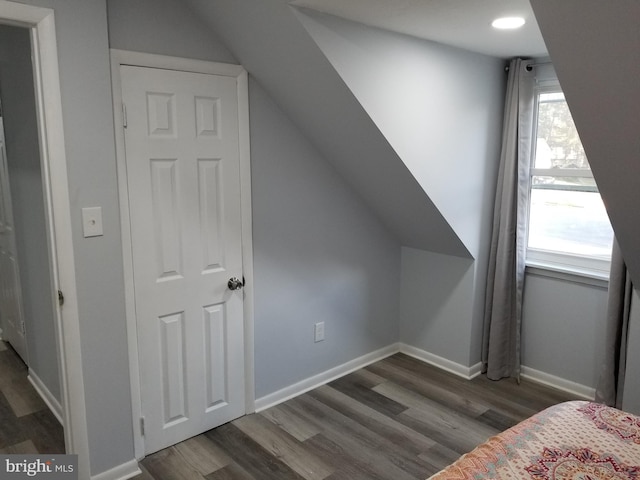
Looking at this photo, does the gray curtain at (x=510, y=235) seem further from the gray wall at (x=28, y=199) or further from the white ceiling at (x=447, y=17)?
the gray wall at (x=28, y=199)

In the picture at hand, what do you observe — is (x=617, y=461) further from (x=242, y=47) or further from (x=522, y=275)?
(x=242, y=47)

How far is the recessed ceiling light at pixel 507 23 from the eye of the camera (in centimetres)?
226

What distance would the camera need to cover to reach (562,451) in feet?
5.27

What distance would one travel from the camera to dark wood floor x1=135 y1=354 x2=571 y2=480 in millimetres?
2420

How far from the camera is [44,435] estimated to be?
270cm

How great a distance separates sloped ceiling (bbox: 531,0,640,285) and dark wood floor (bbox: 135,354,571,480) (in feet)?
4.86

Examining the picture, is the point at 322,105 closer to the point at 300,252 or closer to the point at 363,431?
the point at 300,252

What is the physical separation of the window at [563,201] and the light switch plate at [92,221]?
102 inches

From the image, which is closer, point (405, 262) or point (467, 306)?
point (467, 306)

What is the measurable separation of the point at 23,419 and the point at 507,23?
325 centimetres

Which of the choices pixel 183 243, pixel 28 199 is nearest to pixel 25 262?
pixel 28 199

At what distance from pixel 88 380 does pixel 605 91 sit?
2.26 m

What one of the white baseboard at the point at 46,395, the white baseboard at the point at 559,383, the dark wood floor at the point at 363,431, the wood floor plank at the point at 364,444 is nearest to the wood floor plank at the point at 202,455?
the dark wood floor at the point at 363,431

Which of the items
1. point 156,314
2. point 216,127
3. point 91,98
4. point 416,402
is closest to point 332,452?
point 416,402
